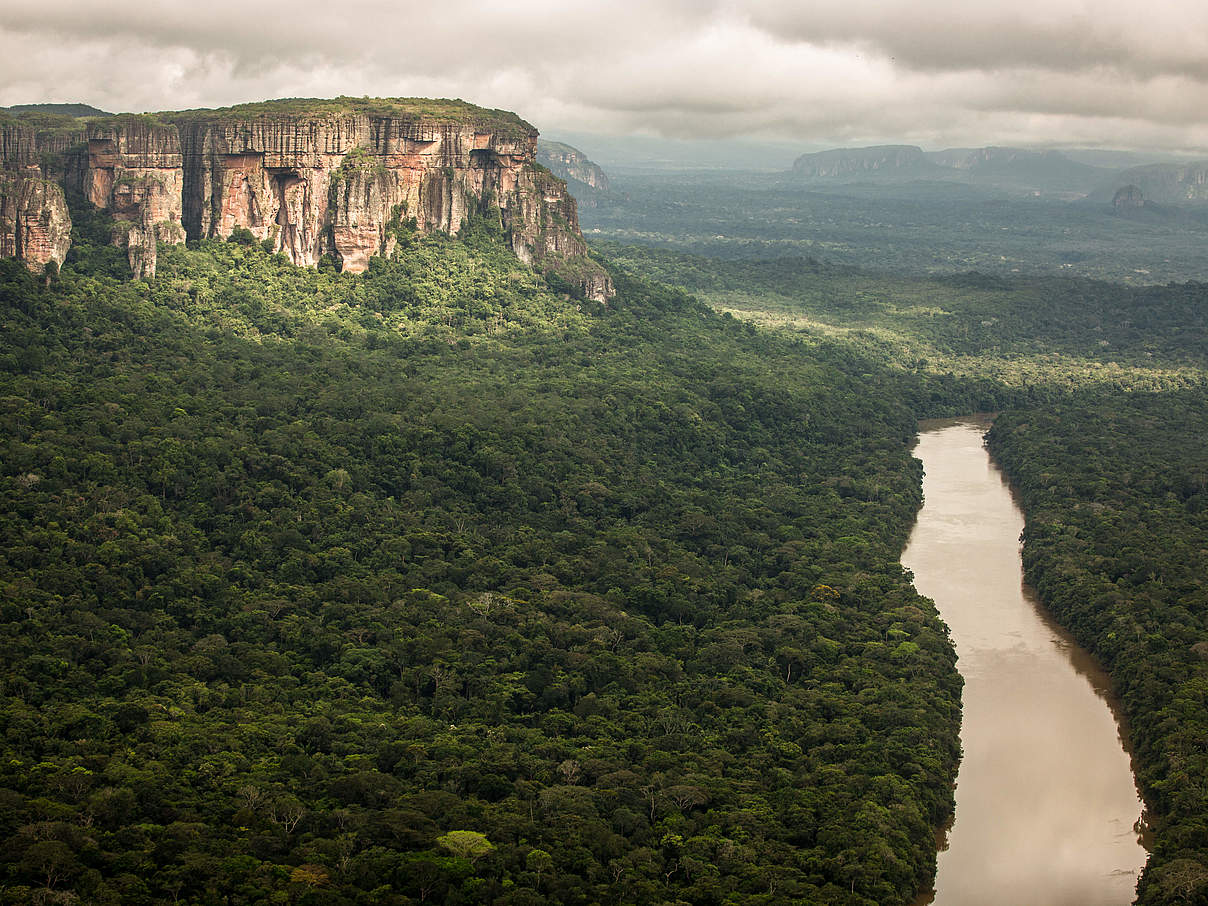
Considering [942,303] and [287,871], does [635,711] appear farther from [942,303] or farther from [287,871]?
[942,303]

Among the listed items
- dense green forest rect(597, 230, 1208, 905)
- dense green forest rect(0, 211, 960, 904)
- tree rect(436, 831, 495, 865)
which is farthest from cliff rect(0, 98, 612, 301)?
tree rect(436, 831, 495, 865)

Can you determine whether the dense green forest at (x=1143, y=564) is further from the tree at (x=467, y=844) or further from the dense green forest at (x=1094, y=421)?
the tree at (x=467, y=844)

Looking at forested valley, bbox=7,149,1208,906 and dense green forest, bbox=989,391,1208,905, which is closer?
forested valley, bbox=7,149,1208,906

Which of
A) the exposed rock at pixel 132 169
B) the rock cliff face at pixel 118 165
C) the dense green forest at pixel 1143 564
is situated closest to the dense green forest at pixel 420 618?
the rock cliff face at pixel 118 165

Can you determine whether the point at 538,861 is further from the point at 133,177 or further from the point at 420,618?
the point at 133,177

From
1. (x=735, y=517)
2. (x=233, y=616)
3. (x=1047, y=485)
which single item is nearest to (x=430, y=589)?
(x=233, y=616)

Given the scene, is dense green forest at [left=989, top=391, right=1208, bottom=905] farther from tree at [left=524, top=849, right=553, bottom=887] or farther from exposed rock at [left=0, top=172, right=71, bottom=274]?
exposed rock at [left=0, top=172, right=71, bottom=274]
